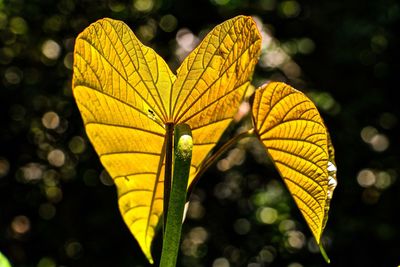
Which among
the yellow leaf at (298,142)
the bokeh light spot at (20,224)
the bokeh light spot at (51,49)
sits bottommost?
the bokeh light spot at (20,224)

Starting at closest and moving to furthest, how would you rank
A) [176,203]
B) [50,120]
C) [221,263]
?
[176,203], [221,263], [50,120]

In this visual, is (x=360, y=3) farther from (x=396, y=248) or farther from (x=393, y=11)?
(x=396, y=248)

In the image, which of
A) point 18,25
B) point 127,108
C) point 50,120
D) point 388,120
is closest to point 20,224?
point 50,120

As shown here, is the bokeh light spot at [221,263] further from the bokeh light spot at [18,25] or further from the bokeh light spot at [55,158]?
the bokeh light spot at [18,25]

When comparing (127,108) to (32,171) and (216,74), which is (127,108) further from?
(32,171)

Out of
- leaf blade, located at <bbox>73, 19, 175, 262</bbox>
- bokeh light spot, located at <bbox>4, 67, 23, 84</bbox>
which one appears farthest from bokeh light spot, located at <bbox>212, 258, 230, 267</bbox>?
leaf blade, located at <bbox>73, 19, 175, 262</bbox>

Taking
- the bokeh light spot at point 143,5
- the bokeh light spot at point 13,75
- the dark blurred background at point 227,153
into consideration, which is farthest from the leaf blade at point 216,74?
the bokeh light spot at point 13,75
